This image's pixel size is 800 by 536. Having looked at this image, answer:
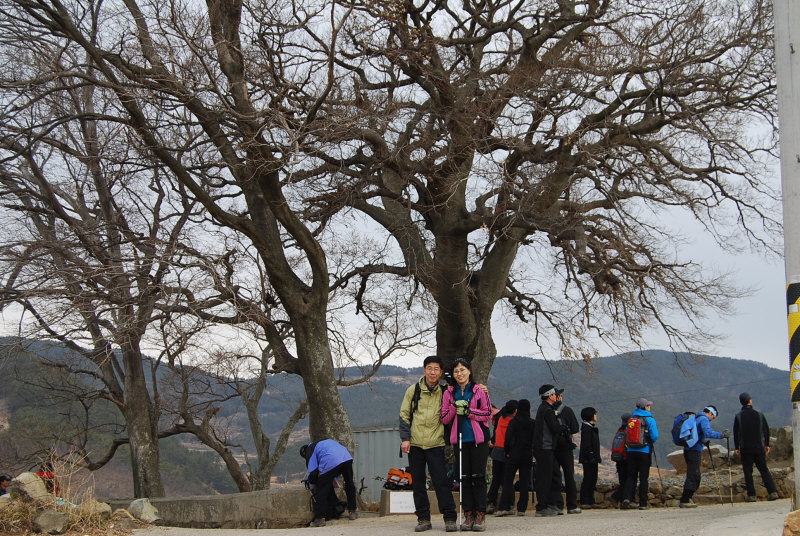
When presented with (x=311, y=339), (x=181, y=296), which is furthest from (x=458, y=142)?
(x=181, y=296)

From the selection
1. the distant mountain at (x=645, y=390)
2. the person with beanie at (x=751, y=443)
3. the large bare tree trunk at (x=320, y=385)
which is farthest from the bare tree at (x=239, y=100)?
the distant mountain at (x=645, y=390)

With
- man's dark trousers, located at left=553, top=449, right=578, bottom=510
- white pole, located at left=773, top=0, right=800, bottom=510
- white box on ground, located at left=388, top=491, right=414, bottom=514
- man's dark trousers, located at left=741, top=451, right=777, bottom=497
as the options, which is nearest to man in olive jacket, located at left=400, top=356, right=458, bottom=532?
white box on ground, located at left=388, top=491, right=414, bottom=514

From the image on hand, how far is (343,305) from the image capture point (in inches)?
795

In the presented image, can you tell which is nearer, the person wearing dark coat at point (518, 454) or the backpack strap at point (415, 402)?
the backpack strap at point (415, 402)

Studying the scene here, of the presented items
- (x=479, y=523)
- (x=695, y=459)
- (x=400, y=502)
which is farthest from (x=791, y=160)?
(x=400, y=502)

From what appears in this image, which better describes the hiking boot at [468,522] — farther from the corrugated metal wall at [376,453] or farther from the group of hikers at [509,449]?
the corrugated metal wall at [376,453]

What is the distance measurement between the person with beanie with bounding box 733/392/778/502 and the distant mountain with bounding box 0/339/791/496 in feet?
11.6

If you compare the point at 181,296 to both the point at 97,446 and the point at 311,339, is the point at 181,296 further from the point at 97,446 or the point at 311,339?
the point at 97,446

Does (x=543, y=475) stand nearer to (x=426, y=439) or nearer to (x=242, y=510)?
(x=426, y=439)

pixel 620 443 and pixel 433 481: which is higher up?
pixel 620 443

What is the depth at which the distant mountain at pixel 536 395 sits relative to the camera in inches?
1164

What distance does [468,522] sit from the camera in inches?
322

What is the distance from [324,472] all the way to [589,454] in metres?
3.89

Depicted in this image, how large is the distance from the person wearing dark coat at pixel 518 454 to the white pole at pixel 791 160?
4.64m
